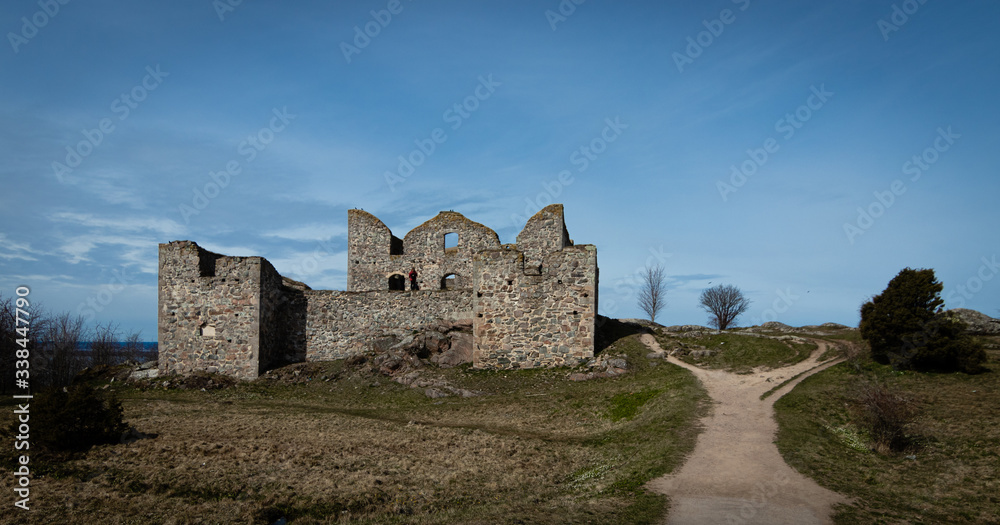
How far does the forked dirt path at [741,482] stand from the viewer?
8.64m

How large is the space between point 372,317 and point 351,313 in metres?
1.02

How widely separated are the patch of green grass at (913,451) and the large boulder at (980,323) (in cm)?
1003

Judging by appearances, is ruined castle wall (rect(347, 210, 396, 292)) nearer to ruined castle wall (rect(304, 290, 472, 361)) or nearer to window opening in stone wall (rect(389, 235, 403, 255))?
window opening in stone wall (rect(389, 235, 403, 255))

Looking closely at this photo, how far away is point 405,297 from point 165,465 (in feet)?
50.0

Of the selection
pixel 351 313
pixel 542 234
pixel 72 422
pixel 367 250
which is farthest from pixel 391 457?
pixel 367 250

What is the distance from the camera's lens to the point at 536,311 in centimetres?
2412

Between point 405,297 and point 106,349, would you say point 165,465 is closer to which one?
point 405,297

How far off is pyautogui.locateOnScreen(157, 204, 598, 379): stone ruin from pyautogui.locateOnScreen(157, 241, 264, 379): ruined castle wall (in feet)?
0.15

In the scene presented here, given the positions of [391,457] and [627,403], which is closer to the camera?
[391,457]

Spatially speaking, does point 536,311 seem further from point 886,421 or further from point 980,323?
point 980,323

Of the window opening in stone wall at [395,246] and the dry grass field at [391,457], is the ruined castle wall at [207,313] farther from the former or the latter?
the window opening in stone wall at [395,246]

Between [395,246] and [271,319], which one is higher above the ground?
[395,246]

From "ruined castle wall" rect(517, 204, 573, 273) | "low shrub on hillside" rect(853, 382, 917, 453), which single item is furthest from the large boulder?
"ruined castle wall" rect(517, 204, 573, 273)

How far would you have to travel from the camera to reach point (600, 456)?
13242 mm
